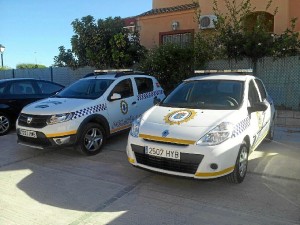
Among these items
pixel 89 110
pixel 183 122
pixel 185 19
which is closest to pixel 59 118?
pixel 89 110

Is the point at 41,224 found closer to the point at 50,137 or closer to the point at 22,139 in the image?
the point at 50,137

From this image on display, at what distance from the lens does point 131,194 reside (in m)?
4.50

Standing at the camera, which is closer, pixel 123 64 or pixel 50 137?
pixel 50 137

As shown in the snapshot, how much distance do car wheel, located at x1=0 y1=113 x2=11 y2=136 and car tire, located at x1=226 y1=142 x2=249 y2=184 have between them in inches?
247

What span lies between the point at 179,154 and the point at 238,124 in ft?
3.43

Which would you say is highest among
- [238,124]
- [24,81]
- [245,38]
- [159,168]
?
[245,38]

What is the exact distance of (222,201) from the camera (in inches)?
167

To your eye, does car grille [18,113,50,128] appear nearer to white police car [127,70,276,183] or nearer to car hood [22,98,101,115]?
car hood [22,98,101,115]

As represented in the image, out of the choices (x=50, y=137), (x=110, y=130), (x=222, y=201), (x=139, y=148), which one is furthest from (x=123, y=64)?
(x=222, y=201)

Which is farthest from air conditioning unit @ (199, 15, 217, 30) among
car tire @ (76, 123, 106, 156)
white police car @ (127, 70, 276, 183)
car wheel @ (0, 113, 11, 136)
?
car wheel @ (0, 113, 11, 136)

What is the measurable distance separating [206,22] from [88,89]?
689 cm

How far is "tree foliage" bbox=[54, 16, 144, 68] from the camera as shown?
12.7 metres

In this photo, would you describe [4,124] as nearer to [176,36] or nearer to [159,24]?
[176,36]

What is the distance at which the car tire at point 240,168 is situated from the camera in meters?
4.57
